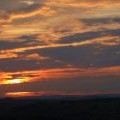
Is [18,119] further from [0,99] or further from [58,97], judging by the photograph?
[58,97]

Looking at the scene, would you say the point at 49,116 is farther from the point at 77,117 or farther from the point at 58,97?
the point at 58,97

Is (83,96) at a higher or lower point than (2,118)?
lower

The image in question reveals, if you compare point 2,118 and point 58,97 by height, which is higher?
point 2,118

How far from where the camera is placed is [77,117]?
56594 millimetres

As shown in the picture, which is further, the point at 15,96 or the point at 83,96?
the point at 15,96

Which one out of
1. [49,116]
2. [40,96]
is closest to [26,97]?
[40,96]

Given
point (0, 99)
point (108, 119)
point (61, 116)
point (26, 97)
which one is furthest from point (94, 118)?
point (26, 97)

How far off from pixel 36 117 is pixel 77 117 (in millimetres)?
4920

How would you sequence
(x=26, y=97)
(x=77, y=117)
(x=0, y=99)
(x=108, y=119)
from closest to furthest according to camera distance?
1. (x=108, y=119)
2. (x=77, y=117)
3. (x=0, y=99)
4. (x=26, y=97)

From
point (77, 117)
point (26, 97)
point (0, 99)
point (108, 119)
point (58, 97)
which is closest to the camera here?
point (108, 119)

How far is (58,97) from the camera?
134 meters

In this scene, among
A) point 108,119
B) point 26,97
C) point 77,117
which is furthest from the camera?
point 26,97

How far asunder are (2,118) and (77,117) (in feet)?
26.6

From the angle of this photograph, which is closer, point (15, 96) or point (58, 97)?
point (58, 97)
